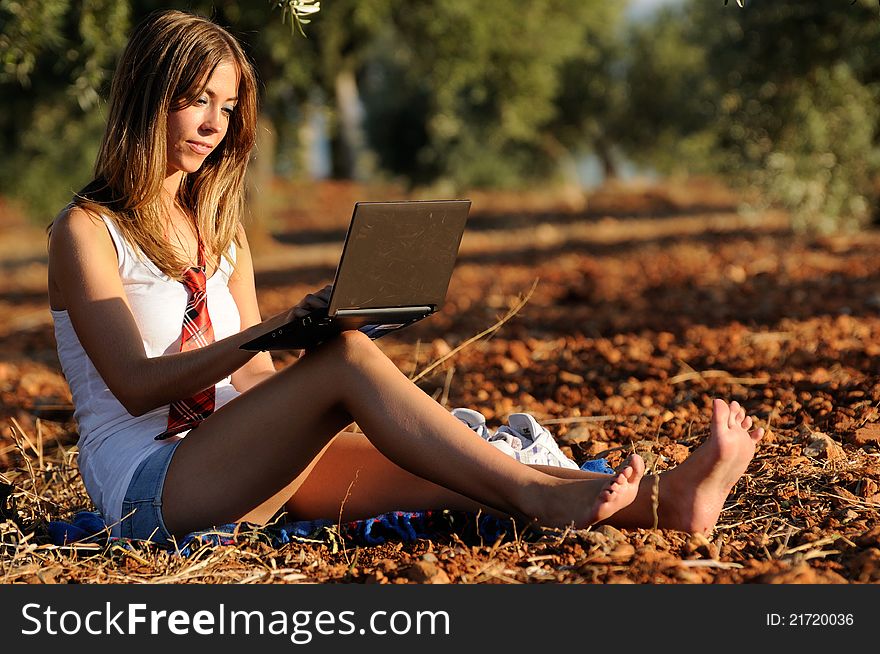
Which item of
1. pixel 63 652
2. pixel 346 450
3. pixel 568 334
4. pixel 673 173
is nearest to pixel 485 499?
pixel 346 450

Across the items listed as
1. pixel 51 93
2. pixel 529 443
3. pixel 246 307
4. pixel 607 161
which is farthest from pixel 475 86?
pixel 607 161

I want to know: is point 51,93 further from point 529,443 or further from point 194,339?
point 529,443

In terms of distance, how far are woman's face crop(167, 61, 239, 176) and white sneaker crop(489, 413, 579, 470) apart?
3.92 feet

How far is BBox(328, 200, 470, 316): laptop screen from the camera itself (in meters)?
2.61

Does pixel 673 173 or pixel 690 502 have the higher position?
pixel 673 173

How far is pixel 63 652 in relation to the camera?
264 centimetres

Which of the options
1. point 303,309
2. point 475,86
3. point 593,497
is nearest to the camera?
point 303,309

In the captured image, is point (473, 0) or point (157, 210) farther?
point (473, 0)

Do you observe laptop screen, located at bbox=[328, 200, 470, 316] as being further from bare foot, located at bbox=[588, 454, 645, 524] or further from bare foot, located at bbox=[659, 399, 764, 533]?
bare foot, located at bbox=[659, 399, 764, 533]

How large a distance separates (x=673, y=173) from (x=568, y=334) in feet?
68.8

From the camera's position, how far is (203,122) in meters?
3.16

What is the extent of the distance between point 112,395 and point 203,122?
813mm

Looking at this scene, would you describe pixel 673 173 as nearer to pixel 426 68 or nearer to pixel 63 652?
pixel 426 68

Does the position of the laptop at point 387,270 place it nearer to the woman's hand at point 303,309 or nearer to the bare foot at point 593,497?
the woman's hand at point 303,309
